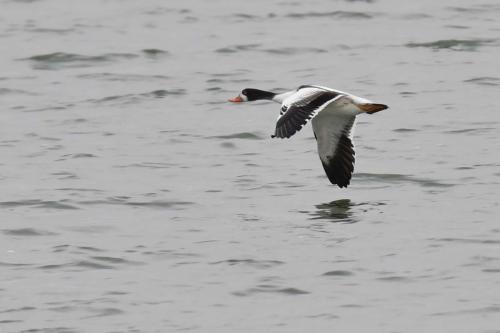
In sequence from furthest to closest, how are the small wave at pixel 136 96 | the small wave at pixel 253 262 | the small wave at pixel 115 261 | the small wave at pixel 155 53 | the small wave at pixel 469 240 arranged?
the small wave at pixel 155 53, the small wave at pixel 136 96, the small wave at pixel 469 240, the small wave at pixel 115 261, the small wave at pixel 253 262

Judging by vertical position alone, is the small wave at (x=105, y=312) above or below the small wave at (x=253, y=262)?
above

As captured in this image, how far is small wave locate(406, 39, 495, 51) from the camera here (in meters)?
22.2

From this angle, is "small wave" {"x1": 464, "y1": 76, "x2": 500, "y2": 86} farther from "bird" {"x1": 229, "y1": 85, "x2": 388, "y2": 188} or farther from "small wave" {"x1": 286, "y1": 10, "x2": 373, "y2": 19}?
"small wave" {"x1": 286, "y1": 10, "x2": 373, "y2": 19}

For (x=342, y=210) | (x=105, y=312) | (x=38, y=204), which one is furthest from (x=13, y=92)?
(x=105, y=312)

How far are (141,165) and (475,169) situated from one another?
3705mm

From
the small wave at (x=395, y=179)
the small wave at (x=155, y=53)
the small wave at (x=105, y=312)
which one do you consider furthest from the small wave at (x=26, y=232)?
the small wave at (x=155, y=53)

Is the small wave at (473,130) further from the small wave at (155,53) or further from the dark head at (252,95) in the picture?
the small wave at (155,53)

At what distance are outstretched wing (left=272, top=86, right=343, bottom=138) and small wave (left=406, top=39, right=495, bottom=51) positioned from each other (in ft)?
29.0

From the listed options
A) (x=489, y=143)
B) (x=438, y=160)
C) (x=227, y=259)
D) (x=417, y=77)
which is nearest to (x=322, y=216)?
(x=227, y=259)

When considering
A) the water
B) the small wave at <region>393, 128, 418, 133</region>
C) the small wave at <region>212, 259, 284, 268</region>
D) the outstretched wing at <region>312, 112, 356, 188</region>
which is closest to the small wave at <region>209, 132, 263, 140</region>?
the water

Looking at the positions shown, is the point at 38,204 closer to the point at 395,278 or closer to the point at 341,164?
the point at 341,164

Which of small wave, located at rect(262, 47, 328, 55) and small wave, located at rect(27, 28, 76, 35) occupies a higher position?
small wave, located at rect(27, 28, 76, 35)

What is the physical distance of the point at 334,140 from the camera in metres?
14.3

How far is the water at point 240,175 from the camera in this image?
10086 millimetres
